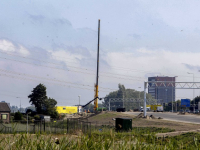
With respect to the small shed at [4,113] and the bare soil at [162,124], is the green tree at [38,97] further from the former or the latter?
the bare soil at [162,124]

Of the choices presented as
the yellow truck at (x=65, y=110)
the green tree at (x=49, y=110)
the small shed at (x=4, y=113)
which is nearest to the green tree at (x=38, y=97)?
the green tree at (x=49, y=110)

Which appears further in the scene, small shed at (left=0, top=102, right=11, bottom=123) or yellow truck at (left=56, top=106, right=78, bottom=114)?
yellow truck at (left=56, top=106, right=78, bottom=114)

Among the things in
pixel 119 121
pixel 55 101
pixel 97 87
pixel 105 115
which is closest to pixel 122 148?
pixel 119 121

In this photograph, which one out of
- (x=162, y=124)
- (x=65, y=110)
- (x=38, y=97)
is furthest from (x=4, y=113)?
(x=162, y=124)

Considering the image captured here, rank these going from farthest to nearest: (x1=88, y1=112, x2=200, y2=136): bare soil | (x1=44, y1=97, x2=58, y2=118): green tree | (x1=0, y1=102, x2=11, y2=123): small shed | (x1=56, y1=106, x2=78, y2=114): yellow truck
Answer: (x1=56, y1=106, x2=78, y2=114): yellow truck < (x1=44, y1=97, x2=58, y2=118): green tree < (x1=0, y1=102, x2=11, y2=123): small shed < (x1=88, y1=112, x2=200, y2=136): bare soil

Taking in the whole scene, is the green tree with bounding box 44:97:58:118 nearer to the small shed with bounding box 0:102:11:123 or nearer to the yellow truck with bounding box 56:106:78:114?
the small shed with bounding box 0:102:11:123

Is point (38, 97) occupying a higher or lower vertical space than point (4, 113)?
higher

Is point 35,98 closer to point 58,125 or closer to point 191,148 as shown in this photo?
point 58,125

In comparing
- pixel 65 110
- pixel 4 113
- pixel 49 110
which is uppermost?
pixel 49 110

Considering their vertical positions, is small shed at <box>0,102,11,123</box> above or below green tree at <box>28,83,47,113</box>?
below

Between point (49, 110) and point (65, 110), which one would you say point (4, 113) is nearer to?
point (49, 110)

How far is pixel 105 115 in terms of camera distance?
3280 inches

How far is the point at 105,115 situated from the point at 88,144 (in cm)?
7463

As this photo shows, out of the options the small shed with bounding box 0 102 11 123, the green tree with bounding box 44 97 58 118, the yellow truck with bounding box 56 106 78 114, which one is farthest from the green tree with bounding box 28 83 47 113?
the yellow truck with bounding box 56 106 78 114
